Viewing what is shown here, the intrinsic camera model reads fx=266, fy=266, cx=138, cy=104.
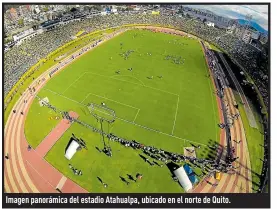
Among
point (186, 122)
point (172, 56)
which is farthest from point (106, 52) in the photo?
point (186, 122)

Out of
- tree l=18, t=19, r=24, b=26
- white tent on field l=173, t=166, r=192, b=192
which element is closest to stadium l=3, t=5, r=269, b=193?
white tent on field l=173, t=166, r=192, b=192

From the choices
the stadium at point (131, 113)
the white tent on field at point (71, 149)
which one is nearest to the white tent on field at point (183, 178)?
the stadium at point (131, 113)

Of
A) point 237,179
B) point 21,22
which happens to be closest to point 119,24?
point 21,22

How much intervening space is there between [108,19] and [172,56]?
32.8 m

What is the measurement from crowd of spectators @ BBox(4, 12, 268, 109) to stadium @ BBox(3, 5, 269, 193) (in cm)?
45

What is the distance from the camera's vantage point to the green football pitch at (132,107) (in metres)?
39.9

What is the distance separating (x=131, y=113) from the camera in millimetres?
51500

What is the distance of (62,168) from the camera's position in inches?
1570

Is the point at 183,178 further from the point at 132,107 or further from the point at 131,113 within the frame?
the point at 132,107
